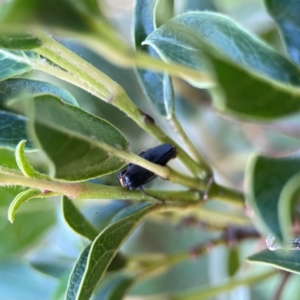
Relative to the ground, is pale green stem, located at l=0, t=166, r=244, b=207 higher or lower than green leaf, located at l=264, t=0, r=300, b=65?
lower

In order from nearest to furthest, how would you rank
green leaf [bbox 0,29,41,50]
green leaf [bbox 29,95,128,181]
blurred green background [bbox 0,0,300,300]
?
green leaf [bbox 29,95,128,181] → green leaf [bbox 0,29,41,50] → blurred green background [bbox 0,0,300,300]

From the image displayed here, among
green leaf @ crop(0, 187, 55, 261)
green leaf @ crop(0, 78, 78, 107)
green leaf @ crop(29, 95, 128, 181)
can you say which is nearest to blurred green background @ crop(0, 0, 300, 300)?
green leaf @ crop(0, 187, 55, 261)

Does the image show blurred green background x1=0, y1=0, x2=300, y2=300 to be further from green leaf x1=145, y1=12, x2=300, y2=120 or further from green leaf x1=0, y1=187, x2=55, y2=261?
green leaf x1=145, y1=12, x2=300, y2=120

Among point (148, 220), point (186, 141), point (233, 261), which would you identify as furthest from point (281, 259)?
point (148, 220)

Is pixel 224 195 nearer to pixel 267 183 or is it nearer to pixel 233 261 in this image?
pixel 267 183

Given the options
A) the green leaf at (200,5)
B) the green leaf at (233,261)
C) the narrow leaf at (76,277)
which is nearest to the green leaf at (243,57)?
the narrow leaf at (76,277)

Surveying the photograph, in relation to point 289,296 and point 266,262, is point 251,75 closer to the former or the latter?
point 266,262

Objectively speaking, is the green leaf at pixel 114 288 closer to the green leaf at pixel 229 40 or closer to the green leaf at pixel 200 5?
the green leaf at pixel 229 40

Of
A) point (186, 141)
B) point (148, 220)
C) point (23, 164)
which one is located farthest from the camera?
point (148, 220)
